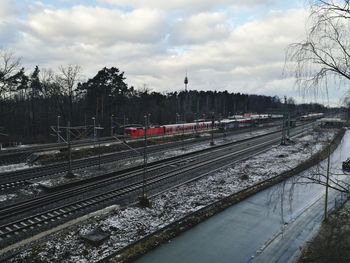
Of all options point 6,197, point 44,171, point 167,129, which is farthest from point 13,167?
point 167,129

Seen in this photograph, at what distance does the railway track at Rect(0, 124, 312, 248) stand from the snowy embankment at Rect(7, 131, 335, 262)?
2.03m

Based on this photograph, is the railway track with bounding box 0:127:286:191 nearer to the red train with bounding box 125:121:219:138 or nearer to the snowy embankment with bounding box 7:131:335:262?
the snowy embankment with bounding box 7:131:335:262

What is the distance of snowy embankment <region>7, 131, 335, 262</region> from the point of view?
59.9 feet

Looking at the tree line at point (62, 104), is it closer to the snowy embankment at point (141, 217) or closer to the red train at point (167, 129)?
the red train at point (167, 129)

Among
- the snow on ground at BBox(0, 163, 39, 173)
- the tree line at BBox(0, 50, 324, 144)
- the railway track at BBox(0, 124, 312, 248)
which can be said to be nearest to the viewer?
the railway track at BBox(0, 124, 312, 248)

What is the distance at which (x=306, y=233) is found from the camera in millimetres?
22094

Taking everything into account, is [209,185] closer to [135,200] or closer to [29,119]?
[135,200]

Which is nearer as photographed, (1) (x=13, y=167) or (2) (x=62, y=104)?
(1) (x=13, y=167)

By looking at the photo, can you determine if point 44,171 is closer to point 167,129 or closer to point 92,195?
point 92,195

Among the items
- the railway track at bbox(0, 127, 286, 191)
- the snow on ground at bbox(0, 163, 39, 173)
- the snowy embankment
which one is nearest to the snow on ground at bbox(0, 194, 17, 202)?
the railway track at bbox(0, 127, 286, 191)

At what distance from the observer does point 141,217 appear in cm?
2417

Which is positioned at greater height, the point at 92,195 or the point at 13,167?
the point at 13,167

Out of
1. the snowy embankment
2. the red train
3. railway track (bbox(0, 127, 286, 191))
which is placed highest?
the red train

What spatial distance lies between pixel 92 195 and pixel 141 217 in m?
6.61
